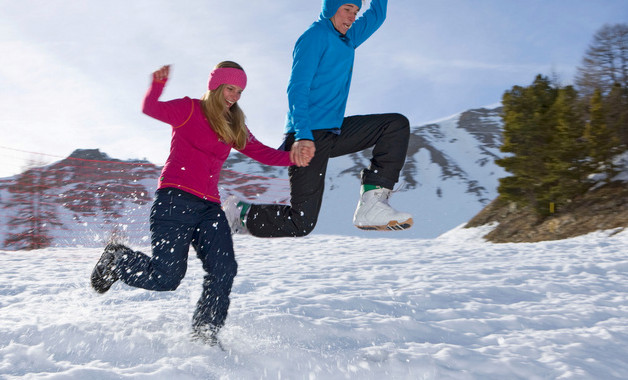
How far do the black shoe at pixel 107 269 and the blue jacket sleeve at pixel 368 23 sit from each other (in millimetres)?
1997

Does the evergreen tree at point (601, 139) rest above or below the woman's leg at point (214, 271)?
above

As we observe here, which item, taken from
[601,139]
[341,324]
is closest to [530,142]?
[601,139]

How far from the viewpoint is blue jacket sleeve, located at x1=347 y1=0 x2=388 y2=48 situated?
9.82 ft

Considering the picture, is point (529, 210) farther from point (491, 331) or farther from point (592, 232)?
point (491, 331)

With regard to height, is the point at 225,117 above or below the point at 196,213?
above

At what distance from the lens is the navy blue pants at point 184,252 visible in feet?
8.70

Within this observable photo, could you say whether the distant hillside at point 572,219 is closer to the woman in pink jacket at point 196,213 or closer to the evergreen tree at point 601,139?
the evergreen tree at point 601,139

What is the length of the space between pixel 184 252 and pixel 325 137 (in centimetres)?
109

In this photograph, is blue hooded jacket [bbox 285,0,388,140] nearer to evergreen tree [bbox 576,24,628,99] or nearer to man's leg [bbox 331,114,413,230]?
man's leg [bbox 331,114,413,230]

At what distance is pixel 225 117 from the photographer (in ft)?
9.11

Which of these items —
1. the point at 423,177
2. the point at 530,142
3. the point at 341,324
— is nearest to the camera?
the point at 341,324

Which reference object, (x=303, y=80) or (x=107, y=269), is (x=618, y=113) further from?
(x=107, y=269)

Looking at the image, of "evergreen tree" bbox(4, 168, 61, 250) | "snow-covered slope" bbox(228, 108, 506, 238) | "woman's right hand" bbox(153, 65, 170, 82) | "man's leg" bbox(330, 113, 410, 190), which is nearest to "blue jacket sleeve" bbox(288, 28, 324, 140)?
"man's leg" bbox(330, 113, 410, 190)

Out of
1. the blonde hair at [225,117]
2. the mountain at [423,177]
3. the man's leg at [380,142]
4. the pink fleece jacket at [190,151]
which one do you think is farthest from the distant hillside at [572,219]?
the pink fleece jacket at [190,151]
